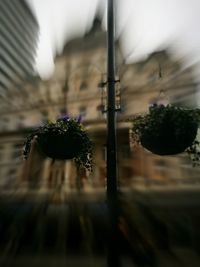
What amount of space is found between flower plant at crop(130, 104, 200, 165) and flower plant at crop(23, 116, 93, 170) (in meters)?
0.49

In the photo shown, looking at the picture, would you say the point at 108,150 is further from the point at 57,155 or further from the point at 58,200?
the point at 58,200

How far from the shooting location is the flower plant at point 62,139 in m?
2.36

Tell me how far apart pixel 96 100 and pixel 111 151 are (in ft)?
13.9

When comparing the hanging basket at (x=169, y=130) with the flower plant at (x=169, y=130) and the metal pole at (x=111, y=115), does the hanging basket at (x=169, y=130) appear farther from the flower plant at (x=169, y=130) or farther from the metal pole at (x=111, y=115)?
the metal pole at (x=111, y=115)

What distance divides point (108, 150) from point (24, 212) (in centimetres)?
498

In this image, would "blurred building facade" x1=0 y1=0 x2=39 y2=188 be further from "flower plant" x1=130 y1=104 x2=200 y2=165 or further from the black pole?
"flower plant" x1=130 y1=104 x2=200 y2=165

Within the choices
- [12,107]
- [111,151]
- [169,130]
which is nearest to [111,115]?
[111,151]

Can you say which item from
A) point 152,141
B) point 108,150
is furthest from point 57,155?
point 152,141

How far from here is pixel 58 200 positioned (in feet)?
21.5

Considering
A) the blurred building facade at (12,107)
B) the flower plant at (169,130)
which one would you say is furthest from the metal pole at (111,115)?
the blurred building facade at (12,107)

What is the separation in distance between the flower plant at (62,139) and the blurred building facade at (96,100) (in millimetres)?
358

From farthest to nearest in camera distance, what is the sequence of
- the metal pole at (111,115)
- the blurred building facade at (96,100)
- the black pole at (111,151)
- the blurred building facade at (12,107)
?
1. the blurred building facade at (12,107)
2. the blurred building facade at (96,100)
3. the metal pole at (111,115)
4. the black pole at (111,151)

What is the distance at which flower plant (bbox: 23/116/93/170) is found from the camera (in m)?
2.36

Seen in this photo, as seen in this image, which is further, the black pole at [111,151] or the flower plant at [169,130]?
the flower plant at [169,130]
